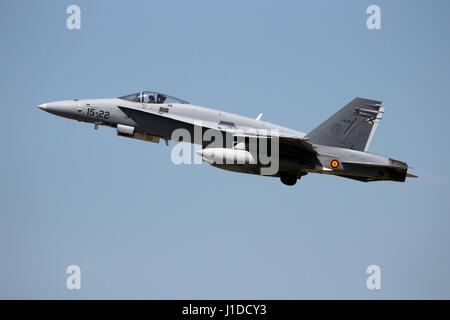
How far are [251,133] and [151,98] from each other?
3889mm

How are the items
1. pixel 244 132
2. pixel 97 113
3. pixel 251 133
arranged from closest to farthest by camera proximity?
pixel 251 133
pixel 244 132
pixel 97 113

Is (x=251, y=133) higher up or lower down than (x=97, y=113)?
lower down

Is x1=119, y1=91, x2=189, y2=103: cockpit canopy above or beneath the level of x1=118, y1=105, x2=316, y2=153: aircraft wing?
above

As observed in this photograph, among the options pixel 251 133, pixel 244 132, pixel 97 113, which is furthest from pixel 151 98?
pixel 251 133

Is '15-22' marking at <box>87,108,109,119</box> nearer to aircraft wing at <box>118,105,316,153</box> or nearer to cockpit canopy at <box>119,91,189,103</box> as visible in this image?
aircraft wing at <box>118,105,316,153</box>

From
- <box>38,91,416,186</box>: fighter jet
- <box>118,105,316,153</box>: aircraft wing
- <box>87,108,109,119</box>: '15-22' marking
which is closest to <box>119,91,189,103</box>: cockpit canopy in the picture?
<box>38,91,416,186</box>: fighter jet

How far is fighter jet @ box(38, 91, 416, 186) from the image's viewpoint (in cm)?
1845

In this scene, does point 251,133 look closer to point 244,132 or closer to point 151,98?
point 244,132

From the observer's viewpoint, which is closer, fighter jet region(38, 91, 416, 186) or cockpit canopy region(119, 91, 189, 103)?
fighter jet region(38, 91, 416, 186)

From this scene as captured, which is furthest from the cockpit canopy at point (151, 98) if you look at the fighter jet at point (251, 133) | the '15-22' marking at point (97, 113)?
the '15-22' marking at point (97, 113)

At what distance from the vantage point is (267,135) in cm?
1781

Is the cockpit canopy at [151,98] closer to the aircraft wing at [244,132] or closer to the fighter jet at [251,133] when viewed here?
the fighter jet at [251,133]

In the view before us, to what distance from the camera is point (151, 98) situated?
66.4ft
